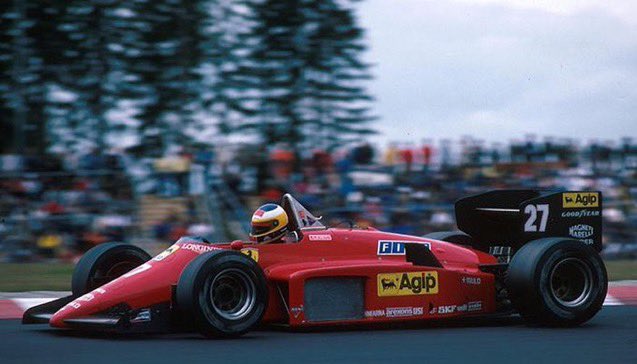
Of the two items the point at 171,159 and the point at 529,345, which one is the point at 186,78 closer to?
the point at 171,159

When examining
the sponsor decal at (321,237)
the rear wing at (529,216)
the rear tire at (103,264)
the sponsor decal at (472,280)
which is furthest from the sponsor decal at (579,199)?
the rear tire at (103,264)

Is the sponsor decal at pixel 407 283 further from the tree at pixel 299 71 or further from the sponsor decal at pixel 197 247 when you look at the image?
the tree at pixel 299 71

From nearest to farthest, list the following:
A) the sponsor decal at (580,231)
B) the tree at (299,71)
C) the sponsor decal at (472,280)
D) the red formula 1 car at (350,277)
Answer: the red formula 1 car at (350,277) → the sponsor decal at (472,280) → the sponsor decal at (580,231) → the tree at (299,71)

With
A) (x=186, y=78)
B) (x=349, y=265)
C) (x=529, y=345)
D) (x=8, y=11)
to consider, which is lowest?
(x=529, y=345)

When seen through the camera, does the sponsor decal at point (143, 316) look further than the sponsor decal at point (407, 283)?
No

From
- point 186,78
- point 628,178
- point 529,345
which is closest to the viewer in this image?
point 529,345

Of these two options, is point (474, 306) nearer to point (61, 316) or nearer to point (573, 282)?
point (573, 282)

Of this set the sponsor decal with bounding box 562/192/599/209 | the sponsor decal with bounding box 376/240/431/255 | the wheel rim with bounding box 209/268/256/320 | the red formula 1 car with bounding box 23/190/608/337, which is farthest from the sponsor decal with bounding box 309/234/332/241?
the sponsor decal with bounding box 562/192/599/209

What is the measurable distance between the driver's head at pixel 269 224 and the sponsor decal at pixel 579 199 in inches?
103

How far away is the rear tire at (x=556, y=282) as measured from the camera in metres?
8.16

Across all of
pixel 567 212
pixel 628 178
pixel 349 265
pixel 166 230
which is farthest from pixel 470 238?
pixel 628 178

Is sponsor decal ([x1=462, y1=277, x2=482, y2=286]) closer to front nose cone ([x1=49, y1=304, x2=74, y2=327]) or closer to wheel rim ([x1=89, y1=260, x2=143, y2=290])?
wheel rim ([x1=89, y1=260, x2=143, y2=290])

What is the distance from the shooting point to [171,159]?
15820 millimetres

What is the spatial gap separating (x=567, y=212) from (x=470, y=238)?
1.00m
